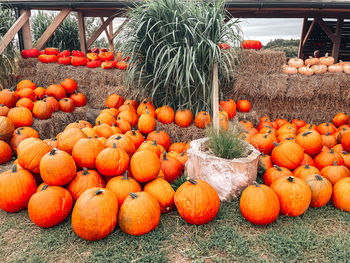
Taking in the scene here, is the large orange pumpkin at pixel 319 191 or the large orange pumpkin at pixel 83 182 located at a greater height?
the large orange pumpkin at pixel 83 182

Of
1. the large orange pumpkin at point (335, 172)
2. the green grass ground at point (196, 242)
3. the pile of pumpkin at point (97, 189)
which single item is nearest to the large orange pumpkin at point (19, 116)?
the pile of pumpkin at point (97, 189)

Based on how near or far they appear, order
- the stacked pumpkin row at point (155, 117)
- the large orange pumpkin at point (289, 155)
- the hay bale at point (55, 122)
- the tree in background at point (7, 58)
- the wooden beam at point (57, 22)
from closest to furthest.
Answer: the large orange pumpkin at point (289, 155)
the stacked pumpkin row at point (155, 117)
the hay bale at point (55, 122)
the tree in background at point (7, 58)
the wooden beam at point (57, 22)

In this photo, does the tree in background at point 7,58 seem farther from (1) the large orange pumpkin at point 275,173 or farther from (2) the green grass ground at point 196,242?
(1) the large orange pumpkin at point 275,173

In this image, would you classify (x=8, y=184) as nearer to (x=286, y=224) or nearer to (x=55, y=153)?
(x=55, y=153)

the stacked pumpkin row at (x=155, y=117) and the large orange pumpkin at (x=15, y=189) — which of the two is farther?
the stacked pumpkin row at (x=155, y=117)

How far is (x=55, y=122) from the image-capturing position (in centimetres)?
454

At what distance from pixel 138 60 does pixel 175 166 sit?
188cm

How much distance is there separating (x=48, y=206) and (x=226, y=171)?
1.58 meters

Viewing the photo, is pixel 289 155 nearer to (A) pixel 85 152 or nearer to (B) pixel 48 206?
(A) pixel 85 152

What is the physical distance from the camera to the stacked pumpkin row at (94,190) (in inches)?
82.8

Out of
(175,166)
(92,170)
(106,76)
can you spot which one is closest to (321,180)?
(175,166)

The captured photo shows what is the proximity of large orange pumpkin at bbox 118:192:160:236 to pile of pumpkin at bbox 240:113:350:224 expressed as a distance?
2.62 feet

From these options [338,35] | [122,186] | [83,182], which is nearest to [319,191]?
[122,186]

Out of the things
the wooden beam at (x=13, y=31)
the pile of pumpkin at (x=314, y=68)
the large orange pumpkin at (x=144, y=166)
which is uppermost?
the wooden beam at (x=13, y=31)
